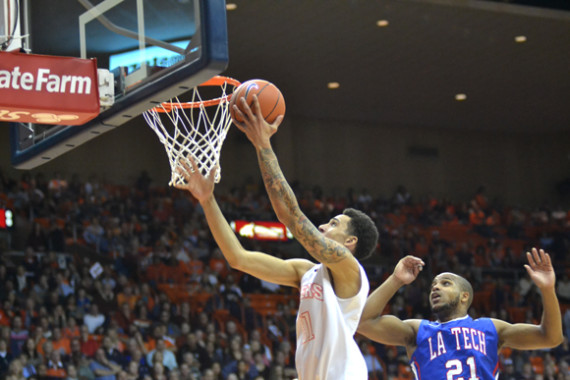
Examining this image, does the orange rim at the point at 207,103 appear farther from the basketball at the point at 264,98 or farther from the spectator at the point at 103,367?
the spectator at the point at 103,367

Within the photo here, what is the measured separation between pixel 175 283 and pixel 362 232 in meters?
10.8

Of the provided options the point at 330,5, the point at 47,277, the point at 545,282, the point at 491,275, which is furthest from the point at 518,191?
the point at 545,282

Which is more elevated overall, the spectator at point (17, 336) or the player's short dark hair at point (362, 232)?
the player's short dark hair at point (362, 232)

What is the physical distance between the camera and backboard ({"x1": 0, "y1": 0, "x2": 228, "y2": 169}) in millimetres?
4355

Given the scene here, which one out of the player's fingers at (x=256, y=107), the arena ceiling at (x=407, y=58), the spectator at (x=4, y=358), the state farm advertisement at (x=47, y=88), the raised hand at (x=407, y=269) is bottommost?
the spectator at (x=4, y=358)

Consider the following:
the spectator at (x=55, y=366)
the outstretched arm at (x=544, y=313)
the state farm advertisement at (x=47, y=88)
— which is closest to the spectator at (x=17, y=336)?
the spectator at (x=55, y=366)

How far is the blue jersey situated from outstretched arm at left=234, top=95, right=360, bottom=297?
1.31 metres

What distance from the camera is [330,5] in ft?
48.5

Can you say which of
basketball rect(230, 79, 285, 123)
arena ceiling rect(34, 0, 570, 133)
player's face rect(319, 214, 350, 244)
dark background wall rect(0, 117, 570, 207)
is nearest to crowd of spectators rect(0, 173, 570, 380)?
dark background wall rect(0, 117, 570, 207)

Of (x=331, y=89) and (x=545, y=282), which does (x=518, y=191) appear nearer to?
(x=331, y=89)

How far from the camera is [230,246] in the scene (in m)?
4.21

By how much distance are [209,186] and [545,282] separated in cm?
208

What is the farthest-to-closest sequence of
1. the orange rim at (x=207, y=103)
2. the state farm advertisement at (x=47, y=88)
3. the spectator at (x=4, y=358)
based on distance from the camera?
the spectator at (x=4, y=358), the orange rim at (x=207, y=103), the state farm advertisement at (x=47, y=88)

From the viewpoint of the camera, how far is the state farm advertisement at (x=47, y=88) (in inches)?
181
